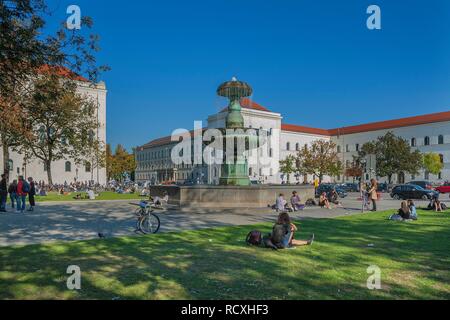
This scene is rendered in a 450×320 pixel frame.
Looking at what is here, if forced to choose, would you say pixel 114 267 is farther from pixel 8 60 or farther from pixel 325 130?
pixel 325 130

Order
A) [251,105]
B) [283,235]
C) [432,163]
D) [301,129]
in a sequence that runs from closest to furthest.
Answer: [283,235], [432,163], [251,105], [301,129]

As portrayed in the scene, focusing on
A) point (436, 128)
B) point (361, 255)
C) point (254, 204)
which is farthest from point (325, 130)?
point (361, 255)

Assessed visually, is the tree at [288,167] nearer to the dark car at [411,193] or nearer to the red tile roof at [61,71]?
the dark car at [411,193]

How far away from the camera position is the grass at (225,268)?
5699mm

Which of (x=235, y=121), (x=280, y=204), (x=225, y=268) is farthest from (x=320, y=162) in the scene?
(x=225, y=268)

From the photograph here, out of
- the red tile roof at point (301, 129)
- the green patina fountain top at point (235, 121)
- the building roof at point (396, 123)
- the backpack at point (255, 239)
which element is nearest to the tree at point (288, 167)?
the red tile roof at point (301, 129)

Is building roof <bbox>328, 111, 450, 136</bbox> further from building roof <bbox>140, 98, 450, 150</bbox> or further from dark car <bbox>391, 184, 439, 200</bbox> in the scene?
dark car <bbox>391, 184, 439, 200</bbox>

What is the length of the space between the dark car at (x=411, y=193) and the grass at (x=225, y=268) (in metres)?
24.2

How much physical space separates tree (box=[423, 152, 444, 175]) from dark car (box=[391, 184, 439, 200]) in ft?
151

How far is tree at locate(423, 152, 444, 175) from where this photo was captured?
73875 mm

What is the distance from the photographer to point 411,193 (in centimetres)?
3344

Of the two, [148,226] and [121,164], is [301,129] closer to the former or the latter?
[121,164]

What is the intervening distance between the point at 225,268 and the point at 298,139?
97651mm

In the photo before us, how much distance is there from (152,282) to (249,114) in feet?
266
